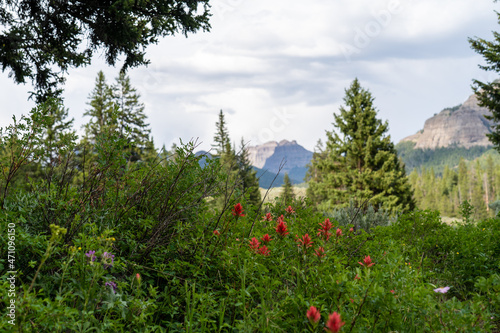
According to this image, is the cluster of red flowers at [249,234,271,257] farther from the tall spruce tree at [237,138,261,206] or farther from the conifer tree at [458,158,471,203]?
the conifer tree at [458,158,471,203]

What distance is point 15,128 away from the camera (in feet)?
10.4

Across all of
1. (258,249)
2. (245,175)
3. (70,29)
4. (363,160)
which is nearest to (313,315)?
(258,249)

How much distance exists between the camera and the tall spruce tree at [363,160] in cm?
2403

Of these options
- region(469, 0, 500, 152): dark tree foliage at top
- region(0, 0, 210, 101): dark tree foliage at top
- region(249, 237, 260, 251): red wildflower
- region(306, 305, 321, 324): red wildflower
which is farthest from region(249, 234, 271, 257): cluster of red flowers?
region(469, 0, 500, 152): dark tree foliage at top

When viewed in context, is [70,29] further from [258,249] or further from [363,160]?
[363,160]

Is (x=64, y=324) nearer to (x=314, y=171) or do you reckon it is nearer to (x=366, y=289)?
(x=366, y=289)

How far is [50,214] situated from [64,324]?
57.1 inches

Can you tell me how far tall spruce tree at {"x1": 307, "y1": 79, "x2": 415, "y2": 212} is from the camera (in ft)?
78.8

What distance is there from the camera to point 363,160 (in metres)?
25.1

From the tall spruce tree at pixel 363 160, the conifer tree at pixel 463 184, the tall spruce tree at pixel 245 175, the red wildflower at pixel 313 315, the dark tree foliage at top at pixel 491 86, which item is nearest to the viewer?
the red wildflower at pixel 313 315

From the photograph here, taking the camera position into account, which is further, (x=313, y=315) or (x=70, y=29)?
(x=70, y=29)

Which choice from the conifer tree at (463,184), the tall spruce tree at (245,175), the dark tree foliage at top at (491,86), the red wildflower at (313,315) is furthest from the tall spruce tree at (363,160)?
the conifer tree at (463,184)

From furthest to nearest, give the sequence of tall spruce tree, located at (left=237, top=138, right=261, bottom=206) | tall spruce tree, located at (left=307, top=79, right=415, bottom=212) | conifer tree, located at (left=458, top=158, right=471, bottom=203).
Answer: conifer tree, located at (left=458, top=158, right=471, bottom=203) → tall spruce tree, located at (left=307, top=79, right=415, bottom=212) → tall spruce tree, located at (left=237, top=138, right=261, bottom=206)

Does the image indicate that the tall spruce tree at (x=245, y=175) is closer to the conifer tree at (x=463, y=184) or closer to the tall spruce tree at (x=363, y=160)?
the tall spruce tree at (x=363, y=160)
